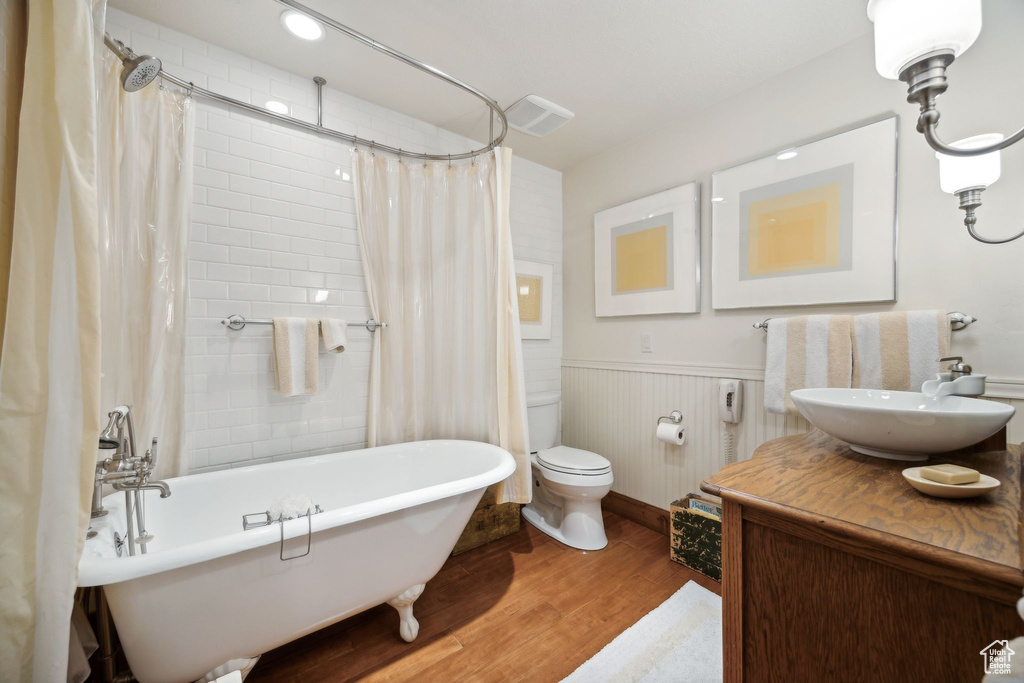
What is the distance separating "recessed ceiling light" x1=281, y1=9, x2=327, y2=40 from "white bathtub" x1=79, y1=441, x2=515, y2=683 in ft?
5.97

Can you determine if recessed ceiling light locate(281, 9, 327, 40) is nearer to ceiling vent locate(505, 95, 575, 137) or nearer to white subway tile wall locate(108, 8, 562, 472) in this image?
white subway tile wall locate(108, 8, 562, 472)

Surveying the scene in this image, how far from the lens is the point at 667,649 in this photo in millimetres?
1484

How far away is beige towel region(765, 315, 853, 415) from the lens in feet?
5.21

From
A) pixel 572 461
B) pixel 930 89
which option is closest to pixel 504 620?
pixel 572 461

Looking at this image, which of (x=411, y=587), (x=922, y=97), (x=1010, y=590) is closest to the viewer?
(x=1010, y=590)

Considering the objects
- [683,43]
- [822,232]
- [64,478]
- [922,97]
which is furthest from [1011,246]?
[64,478]

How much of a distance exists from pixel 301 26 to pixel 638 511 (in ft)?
9.76

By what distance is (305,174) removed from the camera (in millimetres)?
1946

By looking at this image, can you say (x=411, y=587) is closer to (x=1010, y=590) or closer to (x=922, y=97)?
(x=1010, y=590)

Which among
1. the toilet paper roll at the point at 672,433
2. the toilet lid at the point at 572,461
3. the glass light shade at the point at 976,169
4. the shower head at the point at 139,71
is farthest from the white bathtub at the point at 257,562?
the glass light shade at the point at 976,169

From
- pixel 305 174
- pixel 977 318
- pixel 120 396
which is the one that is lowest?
pixel 120 396

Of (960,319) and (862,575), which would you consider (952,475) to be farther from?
(960,319)

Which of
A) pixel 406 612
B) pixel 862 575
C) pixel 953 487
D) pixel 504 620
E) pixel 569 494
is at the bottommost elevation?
pixel 504 620

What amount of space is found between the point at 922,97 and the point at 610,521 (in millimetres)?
2384
